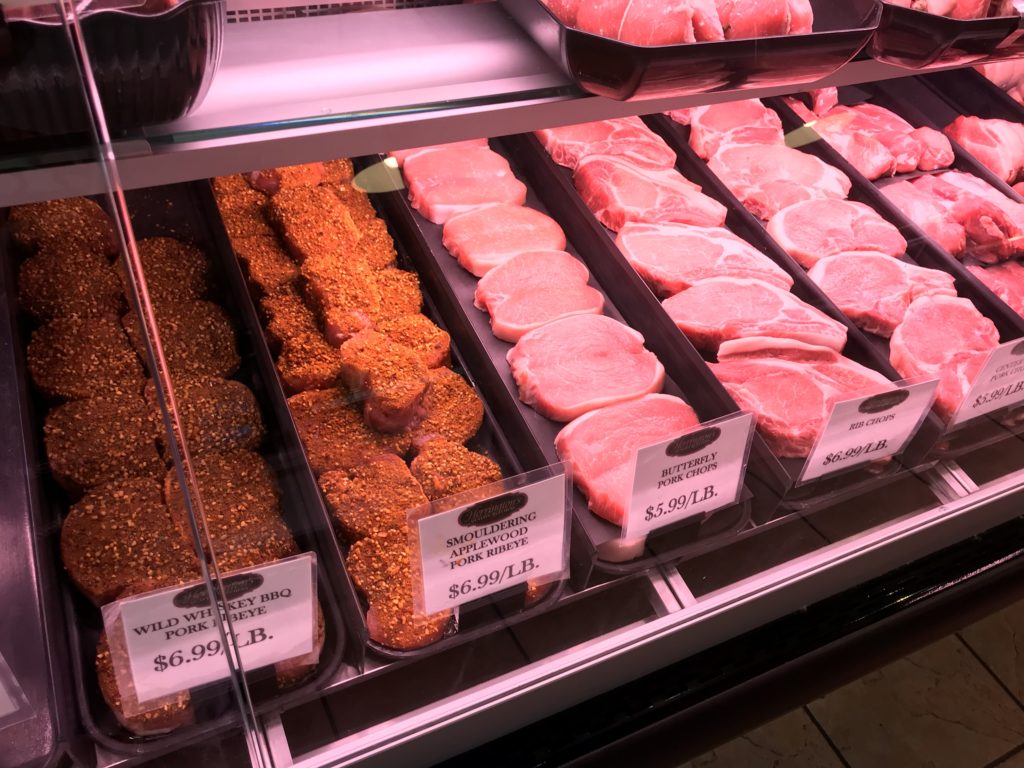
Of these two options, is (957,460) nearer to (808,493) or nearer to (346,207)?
(808,493)

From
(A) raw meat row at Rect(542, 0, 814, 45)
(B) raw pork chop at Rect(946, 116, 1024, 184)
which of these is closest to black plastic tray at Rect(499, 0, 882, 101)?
(A) raw meat row at Rect(542, 0, 814, 45)

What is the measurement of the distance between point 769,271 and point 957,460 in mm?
549

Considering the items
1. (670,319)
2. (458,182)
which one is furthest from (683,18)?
(458,182)

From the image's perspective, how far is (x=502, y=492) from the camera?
112 centimetres

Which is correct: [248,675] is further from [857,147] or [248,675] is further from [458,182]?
[857,147]

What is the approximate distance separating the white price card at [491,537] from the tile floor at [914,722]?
1.07 m

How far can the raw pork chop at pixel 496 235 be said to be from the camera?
1792 mm

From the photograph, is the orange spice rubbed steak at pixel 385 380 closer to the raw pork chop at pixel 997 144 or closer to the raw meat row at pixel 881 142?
the raw meat row at pixel 881 142

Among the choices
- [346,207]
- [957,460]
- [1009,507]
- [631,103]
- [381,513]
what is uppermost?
[631,103]

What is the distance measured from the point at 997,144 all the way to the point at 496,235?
1451 millimetres

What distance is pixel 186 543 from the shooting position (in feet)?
4.05

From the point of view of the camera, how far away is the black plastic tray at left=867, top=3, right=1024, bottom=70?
1239mm

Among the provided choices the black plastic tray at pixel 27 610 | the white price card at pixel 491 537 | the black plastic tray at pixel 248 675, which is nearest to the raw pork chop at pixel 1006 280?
the white price card at pixel 491 537

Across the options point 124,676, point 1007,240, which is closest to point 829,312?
point 1007,240
